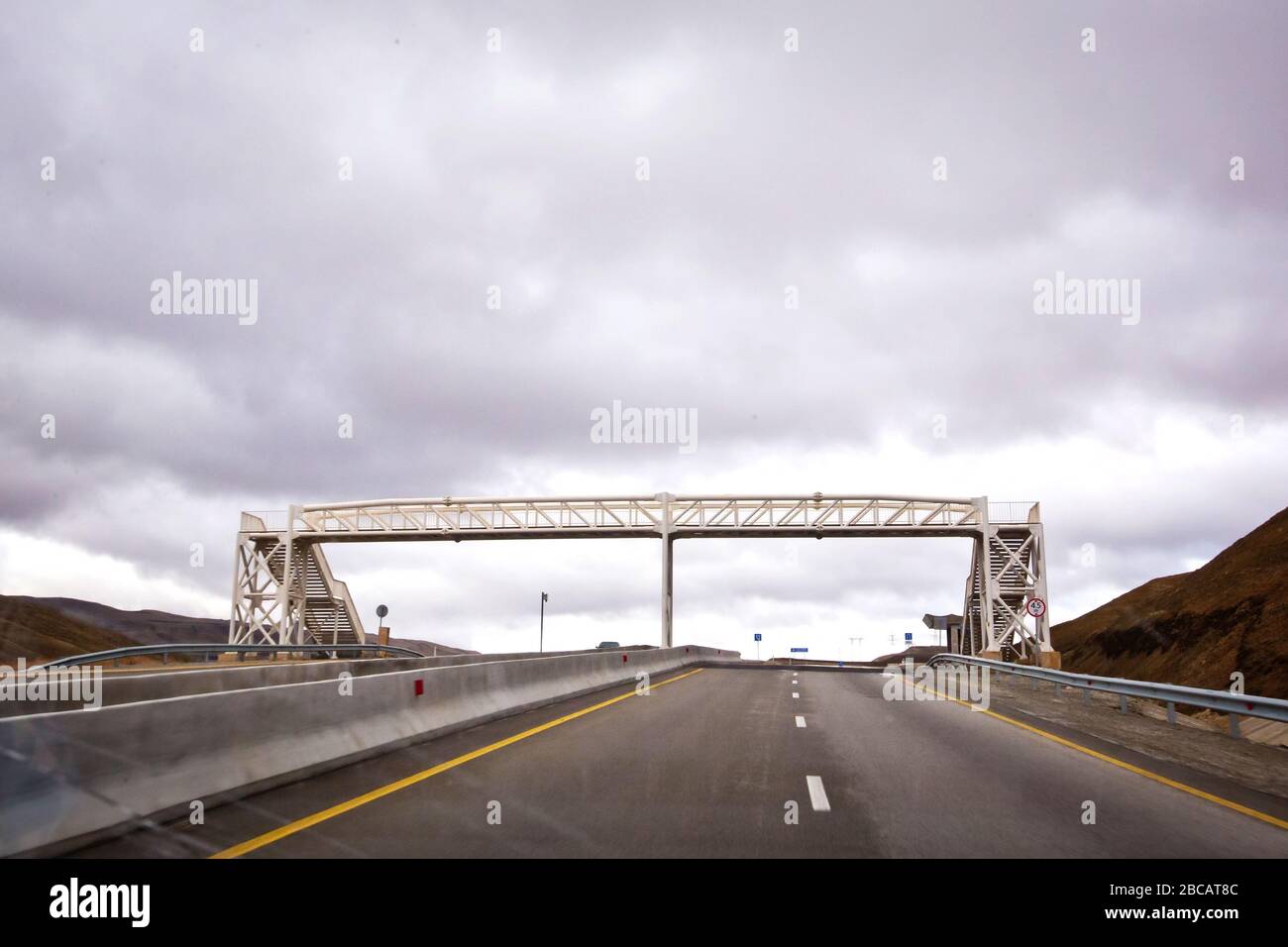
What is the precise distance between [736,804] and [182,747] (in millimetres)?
4763

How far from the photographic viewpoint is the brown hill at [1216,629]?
41.8 metres

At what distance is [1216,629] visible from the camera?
162 feet

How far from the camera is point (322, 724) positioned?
11.2 meters

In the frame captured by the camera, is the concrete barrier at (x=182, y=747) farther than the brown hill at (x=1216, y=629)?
No

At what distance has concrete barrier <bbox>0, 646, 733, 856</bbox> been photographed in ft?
22.5

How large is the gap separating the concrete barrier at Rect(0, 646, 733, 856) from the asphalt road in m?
0.27

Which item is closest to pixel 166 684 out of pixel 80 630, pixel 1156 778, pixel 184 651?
pixel 1156 778

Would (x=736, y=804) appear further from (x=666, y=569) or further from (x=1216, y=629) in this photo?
(x=1216, y=629)

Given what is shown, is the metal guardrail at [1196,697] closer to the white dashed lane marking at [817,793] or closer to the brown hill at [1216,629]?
the white dashed lane marking at [817,793]

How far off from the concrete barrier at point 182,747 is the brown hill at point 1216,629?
35.3 m

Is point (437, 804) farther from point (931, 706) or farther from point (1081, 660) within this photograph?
point (1081, 660)

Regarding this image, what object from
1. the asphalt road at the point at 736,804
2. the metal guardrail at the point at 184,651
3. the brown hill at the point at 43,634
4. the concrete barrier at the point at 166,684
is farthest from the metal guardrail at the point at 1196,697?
the brown hill at the point at 43,634
